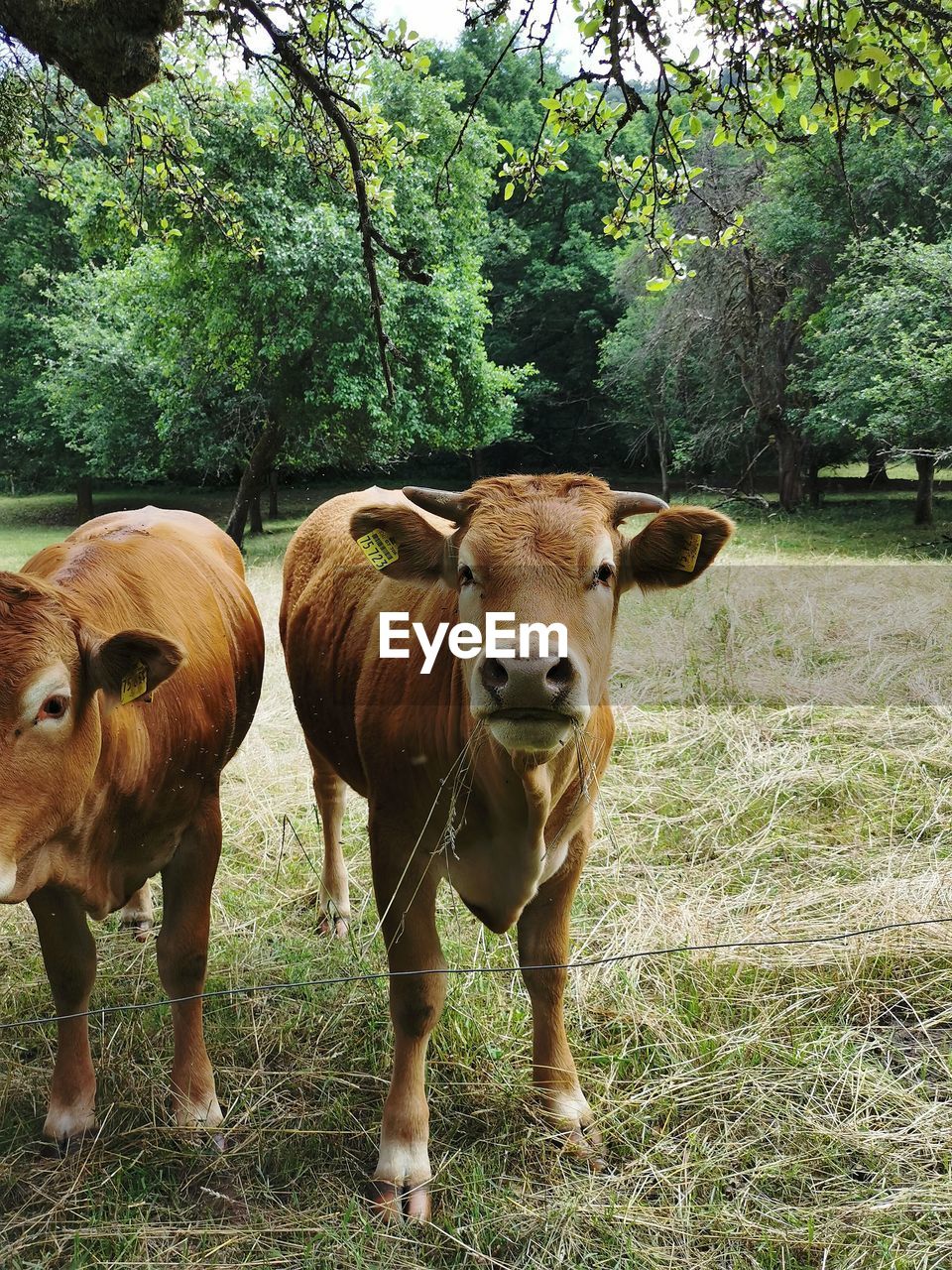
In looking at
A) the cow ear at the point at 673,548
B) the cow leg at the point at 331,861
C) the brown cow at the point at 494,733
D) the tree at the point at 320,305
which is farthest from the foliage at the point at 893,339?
the brown cow at the point at 494,733

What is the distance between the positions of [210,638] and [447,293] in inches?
250

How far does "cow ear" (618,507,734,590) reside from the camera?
2.11m

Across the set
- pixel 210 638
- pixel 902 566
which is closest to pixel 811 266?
pixel 902 566

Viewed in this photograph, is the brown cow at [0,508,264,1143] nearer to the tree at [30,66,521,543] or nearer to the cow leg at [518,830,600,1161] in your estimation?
the cow leg at [518,830,600,1161]

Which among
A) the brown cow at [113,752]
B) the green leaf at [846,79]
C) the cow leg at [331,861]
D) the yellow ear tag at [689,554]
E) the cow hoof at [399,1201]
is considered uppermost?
the green leaf at [846,79]

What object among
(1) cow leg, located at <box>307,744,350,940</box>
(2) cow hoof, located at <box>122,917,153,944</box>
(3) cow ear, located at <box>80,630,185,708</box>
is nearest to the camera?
(3) cow ear, located at <box>80,630,185,708</box>

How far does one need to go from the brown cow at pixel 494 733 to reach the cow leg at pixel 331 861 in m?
1.05

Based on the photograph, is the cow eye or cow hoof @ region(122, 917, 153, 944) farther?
cow hoof @ region(122, 917, 153, 944)

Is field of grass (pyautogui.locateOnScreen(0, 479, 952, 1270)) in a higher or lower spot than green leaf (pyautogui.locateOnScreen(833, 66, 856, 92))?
lower

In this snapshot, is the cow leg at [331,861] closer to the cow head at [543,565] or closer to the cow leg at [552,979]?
the cow leg at [552,979]

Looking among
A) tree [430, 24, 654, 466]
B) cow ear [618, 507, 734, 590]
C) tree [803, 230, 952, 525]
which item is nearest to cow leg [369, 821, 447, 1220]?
cow ear [618, 507, 734, 590]

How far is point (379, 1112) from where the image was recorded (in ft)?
8.27

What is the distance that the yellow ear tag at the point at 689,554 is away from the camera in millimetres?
2164

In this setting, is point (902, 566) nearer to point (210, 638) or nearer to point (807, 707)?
point (807, 707)
